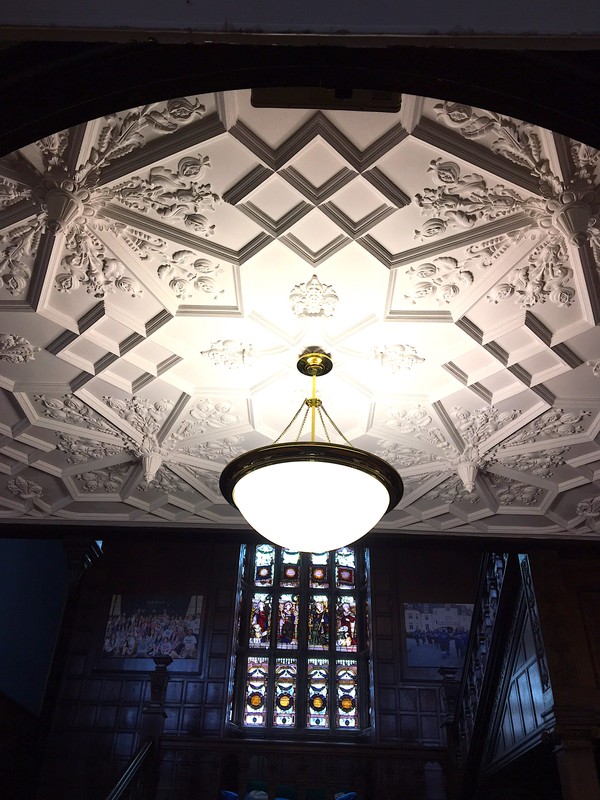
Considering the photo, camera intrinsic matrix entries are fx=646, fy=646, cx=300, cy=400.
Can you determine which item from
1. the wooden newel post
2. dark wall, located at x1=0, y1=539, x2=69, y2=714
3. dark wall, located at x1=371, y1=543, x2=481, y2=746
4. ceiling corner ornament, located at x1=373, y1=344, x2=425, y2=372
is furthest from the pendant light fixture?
dark wall, located at x1=0, y1=539, x2=69, y2=714

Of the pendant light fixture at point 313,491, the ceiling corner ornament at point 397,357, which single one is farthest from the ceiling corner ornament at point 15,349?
the ceiling corner ornament at point 397,357

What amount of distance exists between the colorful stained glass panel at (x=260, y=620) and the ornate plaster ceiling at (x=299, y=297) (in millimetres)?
6113

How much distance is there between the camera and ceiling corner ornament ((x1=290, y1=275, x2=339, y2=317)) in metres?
3.82

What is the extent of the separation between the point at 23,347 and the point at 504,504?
4230 mm

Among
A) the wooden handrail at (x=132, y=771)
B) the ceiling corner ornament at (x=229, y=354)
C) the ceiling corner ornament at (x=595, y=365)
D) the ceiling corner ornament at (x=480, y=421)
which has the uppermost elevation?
the ceiling corner ornament at (x=480, y=421)

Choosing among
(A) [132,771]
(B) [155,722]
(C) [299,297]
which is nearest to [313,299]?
(C) [299,297]

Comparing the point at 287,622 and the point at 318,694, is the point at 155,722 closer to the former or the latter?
the point at 318,694

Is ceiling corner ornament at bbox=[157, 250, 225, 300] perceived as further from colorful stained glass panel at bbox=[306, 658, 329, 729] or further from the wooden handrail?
colorful stained glass panel at bbox=[306, 658, 329, 729]

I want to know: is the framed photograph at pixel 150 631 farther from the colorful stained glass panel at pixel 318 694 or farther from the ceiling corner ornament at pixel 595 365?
the ceiling corner ornament at pixel 595 365

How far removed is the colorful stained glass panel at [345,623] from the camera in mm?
11070

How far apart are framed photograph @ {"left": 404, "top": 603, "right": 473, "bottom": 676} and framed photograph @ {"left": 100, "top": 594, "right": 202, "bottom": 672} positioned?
356 centimetres

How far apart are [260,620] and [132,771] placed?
4801 millimetres

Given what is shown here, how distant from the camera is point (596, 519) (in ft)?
19.7

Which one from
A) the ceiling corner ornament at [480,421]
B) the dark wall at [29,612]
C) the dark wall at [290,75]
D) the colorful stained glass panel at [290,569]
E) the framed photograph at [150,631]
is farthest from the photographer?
the colorful stained glass panel at [290,569]
